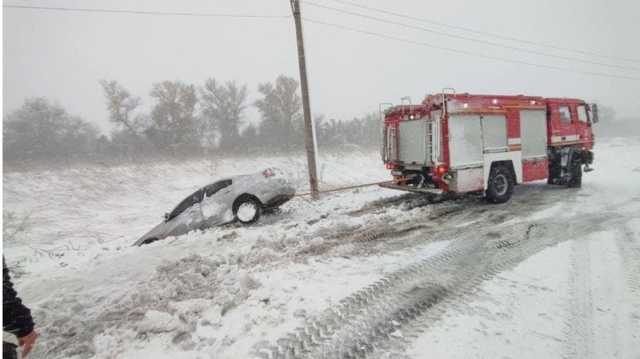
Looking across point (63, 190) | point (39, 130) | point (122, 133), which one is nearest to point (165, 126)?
point (122, 133)

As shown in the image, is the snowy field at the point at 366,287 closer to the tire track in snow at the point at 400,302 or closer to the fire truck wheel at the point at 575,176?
the tire track in snow at the point at 400,302

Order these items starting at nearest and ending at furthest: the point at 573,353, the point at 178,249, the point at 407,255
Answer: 1. the point at 573,353
2. the point at 407,255
3. the point at 178,249

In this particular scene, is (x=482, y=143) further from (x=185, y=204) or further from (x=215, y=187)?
(x=185, y=204)

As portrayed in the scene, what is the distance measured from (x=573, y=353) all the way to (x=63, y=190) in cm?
1732

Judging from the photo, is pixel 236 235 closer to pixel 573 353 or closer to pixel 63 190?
pixel 573 353

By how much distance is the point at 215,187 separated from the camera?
9469mm

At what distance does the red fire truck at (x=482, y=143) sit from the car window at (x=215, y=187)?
4612 millimetres

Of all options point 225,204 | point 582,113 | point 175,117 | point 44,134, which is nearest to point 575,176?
point 582,113

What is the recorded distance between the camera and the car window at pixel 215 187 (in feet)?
30.7

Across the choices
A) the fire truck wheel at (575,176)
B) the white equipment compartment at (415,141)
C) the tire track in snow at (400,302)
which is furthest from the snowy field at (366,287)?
the fire truck wheel at (575,176)

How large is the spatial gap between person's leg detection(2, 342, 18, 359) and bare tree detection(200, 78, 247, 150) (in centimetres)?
2385

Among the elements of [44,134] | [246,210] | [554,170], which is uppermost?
[44,134]

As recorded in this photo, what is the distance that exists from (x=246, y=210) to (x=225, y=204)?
55 cm

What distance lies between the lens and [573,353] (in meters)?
3.53
